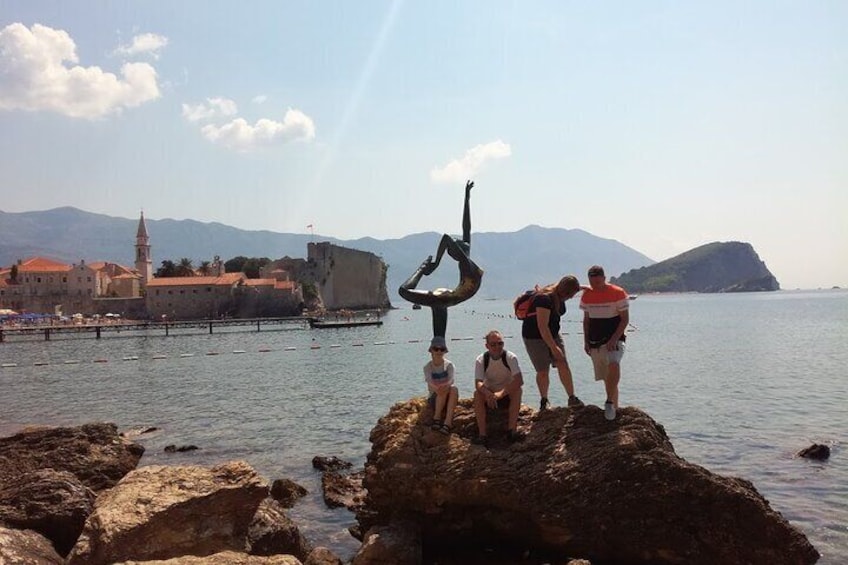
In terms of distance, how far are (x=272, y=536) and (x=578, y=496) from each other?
9.78ft

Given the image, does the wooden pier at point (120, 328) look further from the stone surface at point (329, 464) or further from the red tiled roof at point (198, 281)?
the stone surface at point (329, 464)

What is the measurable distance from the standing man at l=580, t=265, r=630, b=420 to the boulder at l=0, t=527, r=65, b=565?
515cm

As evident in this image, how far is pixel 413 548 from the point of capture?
6309 mm

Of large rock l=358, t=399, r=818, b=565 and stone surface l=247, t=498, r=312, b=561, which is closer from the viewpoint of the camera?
large rock l=358, t=399, r=818, b=565

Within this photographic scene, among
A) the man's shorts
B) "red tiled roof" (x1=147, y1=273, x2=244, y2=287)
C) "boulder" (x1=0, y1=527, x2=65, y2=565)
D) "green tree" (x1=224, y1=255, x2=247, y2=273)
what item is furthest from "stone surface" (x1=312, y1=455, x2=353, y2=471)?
"green tree" (x1=224, y1=255, x2=247, y2=273)

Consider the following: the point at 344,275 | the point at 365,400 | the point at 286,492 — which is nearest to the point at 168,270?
the point at 344,275

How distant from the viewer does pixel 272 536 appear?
21.7ft

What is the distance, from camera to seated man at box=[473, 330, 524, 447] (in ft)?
23.0

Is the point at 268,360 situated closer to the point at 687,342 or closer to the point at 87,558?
the point at 687,342

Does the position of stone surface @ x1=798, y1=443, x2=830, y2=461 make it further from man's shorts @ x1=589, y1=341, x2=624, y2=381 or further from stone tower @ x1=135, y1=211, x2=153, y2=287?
stone tower @ x1=135, y1=211, x2=153, y2=287

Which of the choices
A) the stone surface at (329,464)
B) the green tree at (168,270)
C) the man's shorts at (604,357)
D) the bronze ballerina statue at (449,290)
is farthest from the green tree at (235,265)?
the man's shorts at (604,357)

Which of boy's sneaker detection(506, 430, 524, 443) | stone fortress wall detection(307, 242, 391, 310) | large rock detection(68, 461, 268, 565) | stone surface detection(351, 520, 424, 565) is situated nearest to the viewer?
large rock detection(68, 461, 268, 565)

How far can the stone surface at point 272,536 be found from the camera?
6.45m

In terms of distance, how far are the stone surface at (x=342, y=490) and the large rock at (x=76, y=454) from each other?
2.89 meters
